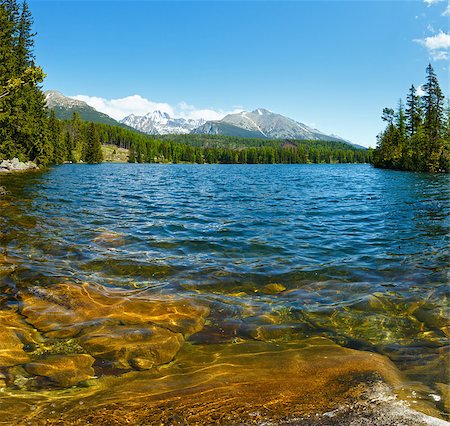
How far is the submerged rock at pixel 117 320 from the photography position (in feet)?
17.6

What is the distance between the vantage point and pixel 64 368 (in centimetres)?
476

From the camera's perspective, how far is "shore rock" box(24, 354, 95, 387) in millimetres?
4516

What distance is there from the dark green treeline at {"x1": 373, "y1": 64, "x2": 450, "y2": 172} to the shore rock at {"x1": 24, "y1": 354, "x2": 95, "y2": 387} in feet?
236

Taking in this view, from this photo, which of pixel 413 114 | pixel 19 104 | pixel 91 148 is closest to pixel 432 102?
pixel 413 114

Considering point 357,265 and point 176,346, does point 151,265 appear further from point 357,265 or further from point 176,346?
point 357,265

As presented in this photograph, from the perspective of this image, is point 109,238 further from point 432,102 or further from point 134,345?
point 432,102

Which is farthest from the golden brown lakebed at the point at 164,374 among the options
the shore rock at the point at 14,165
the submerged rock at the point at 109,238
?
the shore rock at the point at 14,165

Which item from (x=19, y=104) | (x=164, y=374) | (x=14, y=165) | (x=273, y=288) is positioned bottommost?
(x=164, y=374)

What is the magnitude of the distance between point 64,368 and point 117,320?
178 centimetres

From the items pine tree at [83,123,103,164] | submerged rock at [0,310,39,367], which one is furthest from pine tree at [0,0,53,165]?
pine tree at [83,123,103,164]

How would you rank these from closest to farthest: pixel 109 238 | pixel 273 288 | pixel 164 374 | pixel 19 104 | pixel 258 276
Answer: pixel 164 374, pixel 273 288, pixel 258 276, pixel 109 238, pixel 19 104

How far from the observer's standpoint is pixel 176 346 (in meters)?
5.63

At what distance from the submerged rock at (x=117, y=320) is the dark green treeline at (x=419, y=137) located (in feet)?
228

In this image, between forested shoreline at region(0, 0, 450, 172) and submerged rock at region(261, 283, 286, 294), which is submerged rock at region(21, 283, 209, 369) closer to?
submerged rock at region(261, 283, 286, 294)
